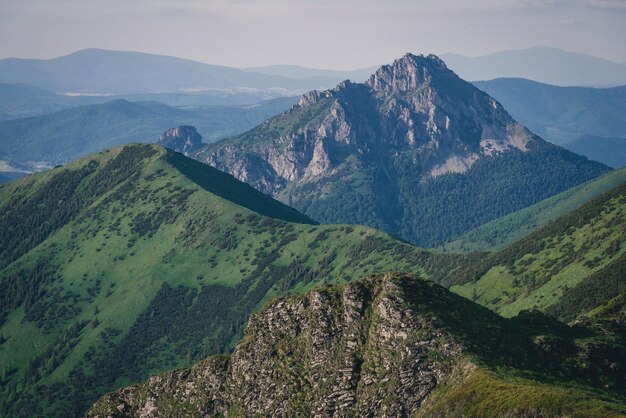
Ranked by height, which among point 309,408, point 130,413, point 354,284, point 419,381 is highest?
point 354,284

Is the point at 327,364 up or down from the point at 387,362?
down

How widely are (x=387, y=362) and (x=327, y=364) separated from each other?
41.9ft

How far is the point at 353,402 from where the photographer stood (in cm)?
13788

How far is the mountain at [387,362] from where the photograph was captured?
5074 inches

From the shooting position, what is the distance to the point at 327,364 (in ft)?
473

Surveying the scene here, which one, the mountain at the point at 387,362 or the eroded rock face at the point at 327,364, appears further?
the eroded rock face at the point at 327,364

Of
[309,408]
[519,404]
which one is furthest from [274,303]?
[519,404]

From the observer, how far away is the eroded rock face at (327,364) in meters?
135

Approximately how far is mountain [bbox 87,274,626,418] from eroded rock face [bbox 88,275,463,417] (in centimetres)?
21

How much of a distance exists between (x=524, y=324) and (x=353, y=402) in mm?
42978

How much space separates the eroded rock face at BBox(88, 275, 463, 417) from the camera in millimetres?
134875

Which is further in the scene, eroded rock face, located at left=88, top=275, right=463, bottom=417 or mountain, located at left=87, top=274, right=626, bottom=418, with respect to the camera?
eroded rock face, located at left=88, top=275, right=463, bottom=417

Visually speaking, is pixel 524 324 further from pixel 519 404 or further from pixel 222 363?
pixel 222 363

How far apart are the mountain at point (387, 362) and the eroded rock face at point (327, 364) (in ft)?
0.68
